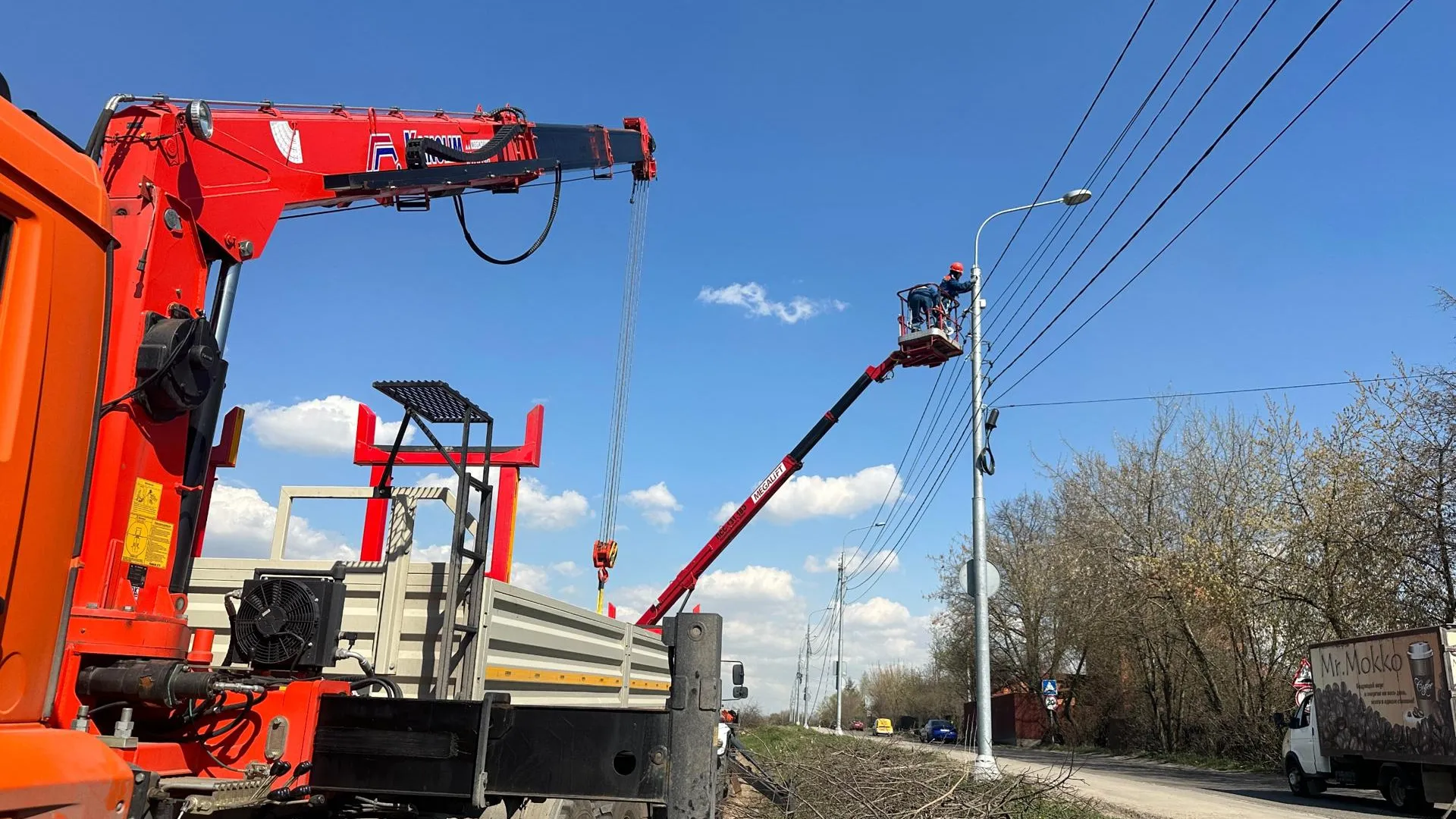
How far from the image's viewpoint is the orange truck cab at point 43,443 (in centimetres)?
221

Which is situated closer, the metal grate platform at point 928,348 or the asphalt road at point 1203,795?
the asphalt road at point 1203,795

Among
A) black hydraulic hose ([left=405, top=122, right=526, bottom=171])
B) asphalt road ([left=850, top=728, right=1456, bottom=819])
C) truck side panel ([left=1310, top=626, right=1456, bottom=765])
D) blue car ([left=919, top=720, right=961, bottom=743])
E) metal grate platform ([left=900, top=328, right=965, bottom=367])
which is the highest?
metal grate platform ([left=900, top=328, right=965, bottom=367])

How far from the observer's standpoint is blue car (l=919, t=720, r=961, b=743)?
47844 mm

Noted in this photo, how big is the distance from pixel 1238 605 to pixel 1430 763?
9893 millimetres

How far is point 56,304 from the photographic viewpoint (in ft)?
7.93

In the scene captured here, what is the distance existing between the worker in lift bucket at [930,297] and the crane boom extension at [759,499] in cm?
79

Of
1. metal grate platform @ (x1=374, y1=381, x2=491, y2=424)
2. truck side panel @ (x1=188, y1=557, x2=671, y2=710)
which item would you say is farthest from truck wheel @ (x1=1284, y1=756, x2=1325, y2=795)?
metal grate platform @ (x1=374, y1=381, x2=491, y2=424)

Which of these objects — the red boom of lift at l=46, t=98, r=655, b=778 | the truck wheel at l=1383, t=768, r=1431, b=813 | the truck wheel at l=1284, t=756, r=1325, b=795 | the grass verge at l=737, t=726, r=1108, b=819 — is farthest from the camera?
the truck wheel at l=1284, t=756, r=1325, b=795

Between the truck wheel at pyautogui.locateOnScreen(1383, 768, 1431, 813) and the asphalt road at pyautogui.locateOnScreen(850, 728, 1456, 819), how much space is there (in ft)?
0.85

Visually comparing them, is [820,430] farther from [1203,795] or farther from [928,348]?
[1203,795]

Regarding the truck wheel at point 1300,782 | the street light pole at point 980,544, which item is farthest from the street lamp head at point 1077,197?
the truck wheel at point 1300,782

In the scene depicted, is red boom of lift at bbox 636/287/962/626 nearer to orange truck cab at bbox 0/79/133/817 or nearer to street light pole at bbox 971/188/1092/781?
street light pole at bbox 971/188/1092/781

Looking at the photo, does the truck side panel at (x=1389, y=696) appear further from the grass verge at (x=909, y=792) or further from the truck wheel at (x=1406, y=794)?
the grass verge at (x=909, y=792)

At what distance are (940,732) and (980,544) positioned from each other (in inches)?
1493
